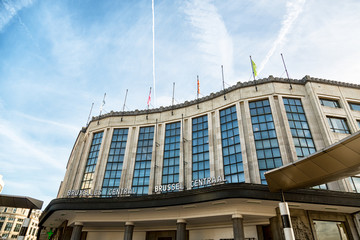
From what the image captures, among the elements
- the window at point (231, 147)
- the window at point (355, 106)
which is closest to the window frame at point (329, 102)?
the window at point (355, 106)

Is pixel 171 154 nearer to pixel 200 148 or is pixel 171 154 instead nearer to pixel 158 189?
pixel 200 148

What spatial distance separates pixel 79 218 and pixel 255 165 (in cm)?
2453

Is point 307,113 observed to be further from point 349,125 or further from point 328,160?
point 328,160

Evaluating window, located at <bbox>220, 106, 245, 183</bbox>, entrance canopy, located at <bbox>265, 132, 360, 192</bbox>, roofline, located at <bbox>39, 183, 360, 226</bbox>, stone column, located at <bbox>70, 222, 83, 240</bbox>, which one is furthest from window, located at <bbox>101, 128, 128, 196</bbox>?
entrance canopy, located at <bbox>265, 132, 360, 192</bbox>

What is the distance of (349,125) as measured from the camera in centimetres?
3262

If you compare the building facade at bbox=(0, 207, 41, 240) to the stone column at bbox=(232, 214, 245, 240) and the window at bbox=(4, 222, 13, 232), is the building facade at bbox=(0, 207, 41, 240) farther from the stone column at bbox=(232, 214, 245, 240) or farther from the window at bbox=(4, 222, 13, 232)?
the stone column at bbox=(232, 214, 245, 240)

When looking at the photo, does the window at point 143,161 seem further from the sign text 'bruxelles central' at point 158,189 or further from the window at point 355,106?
the window at point 355,106

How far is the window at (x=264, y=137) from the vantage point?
29.9 m

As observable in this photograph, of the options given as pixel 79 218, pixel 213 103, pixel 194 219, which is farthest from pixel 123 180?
pixel 213 103

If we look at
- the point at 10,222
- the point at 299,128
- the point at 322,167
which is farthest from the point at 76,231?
the point at 10,222

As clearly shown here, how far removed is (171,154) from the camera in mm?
38250

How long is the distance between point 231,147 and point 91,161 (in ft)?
83.9

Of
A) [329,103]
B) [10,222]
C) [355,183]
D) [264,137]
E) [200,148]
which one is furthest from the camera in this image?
[10,222]

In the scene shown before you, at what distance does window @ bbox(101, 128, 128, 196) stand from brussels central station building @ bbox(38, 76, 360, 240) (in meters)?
0.18
